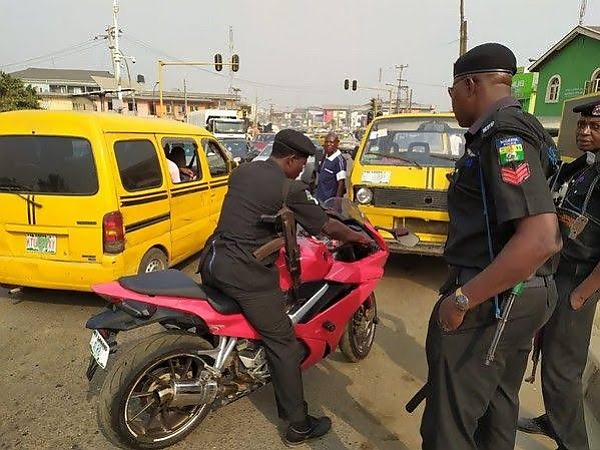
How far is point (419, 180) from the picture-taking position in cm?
515

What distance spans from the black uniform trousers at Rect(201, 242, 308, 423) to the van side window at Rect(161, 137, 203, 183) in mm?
2923

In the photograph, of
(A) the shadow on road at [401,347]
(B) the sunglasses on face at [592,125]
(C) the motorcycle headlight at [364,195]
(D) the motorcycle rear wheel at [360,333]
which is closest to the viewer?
(B) the sunglasses on face at [592,125]

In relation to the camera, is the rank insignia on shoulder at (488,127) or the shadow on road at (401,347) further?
the shadow on road at (401,347)

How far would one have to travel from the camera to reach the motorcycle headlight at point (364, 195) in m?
5.28

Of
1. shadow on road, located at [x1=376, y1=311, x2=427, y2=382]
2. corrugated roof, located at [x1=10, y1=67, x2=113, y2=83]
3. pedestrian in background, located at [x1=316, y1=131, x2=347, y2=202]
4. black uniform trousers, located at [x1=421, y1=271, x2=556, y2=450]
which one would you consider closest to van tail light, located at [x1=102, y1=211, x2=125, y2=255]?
shadow on road, located at [x1=376, y1=311, x2=427, y2=382]

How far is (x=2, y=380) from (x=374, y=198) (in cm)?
395

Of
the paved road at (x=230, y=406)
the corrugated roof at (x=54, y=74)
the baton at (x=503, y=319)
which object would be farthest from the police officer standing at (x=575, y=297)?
the corrugated roof at (x=54, y=74)

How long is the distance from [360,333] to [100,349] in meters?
1.93

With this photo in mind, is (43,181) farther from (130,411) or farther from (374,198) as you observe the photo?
(374,198)

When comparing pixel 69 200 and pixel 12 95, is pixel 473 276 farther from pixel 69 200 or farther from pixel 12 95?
pixel 12 95

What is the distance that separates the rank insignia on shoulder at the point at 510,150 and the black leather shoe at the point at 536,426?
189 centimetres

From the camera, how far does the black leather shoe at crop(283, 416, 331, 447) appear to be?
2.55 m

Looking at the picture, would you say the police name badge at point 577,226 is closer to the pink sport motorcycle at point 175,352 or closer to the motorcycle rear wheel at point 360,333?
the pink sport motorcycle at point 175,352

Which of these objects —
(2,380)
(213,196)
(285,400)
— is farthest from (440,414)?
(213,196)
